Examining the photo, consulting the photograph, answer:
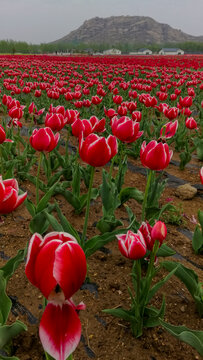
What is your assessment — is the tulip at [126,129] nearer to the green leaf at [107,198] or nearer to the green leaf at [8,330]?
the green leaf at [107,198]

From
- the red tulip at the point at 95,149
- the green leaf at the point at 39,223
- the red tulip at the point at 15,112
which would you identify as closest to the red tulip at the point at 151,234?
the red tulip at the point at 95,149

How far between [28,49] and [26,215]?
2620 inches

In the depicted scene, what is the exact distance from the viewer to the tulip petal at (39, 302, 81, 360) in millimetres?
865

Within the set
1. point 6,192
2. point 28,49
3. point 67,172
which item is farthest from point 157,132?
point 28,49

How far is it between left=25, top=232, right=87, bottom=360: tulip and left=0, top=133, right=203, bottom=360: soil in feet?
3.69

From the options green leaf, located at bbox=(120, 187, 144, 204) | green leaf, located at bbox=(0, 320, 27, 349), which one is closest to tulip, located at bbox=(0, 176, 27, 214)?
green leaf, located at bbox=(0, 320, 27, 349)

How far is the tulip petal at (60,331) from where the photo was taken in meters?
0.87

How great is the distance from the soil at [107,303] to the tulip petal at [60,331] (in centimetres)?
112

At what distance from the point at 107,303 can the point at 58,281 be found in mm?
1560

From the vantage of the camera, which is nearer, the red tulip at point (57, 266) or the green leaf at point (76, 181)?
the red tulip at point (57, 266)

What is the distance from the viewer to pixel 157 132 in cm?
563

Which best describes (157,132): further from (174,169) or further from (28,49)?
(28,49)

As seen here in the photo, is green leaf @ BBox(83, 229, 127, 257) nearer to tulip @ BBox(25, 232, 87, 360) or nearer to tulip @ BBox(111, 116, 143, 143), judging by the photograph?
tulip @ BBox(111, 116, 143, 143)

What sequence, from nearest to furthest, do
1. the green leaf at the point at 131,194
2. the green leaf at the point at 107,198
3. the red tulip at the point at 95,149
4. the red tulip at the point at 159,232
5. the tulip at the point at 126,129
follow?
the red tulip at the point at 159,232, the red tulip at the point at 95,149, the tulip at the point at 126,129, the green leaf at the point at 107,198, the green leaf at the point at 131,194
